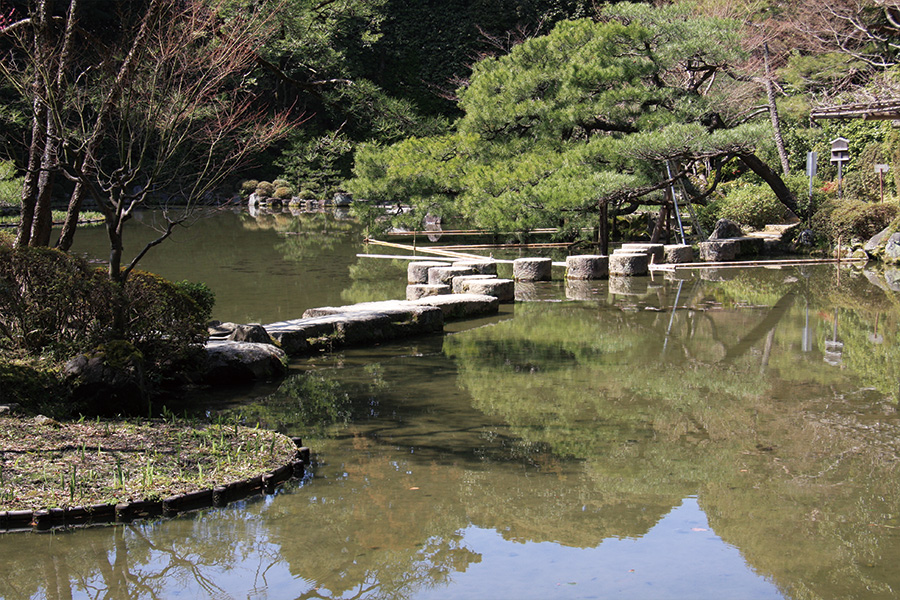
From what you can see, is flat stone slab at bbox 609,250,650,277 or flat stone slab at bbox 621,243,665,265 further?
flat stone slab at bbox 621,243,665,265

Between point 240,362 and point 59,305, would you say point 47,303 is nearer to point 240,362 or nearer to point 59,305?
point 59,305

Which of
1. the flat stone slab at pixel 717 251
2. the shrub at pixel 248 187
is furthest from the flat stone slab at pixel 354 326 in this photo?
the shrub at pixel 248 187

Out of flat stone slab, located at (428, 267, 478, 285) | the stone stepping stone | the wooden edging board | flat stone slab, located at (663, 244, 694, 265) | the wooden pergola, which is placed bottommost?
the wooden edging board

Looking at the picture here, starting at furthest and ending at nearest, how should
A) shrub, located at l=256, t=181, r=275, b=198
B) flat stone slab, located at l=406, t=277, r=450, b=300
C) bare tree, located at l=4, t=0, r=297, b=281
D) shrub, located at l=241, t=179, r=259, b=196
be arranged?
shrub, located at l=241, t=179, r=259, b=196 → shrub, located at l=256, t=181, r=275, b=198 → flat stone slab, located at l=406, t=277, r=450, b=300 → bare tree, located at l=4, t=0, r=297, b=281

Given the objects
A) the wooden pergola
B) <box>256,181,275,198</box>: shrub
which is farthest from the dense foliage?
<box>256,181,275,198</box>: shrub

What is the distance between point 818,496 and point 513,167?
37.3 feet

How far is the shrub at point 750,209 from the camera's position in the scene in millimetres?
18500

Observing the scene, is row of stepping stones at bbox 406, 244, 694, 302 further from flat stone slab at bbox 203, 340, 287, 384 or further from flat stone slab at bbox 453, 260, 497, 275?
flat stone slab at bbox 203, 340, 287, 384

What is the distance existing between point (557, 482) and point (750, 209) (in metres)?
15.1

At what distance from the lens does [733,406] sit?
6453 mm

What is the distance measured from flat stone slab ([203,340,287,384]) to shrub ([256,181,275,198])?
27977mm

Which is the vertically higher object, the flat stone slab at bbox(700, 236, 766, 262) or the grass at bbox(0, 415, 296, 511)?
the flat stone slab at bbox(700, 236, 766, 262)

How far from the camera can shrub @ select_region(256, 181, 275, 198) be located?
114ft

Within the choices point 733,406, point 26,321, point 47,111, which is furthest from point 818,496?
point 47,111
